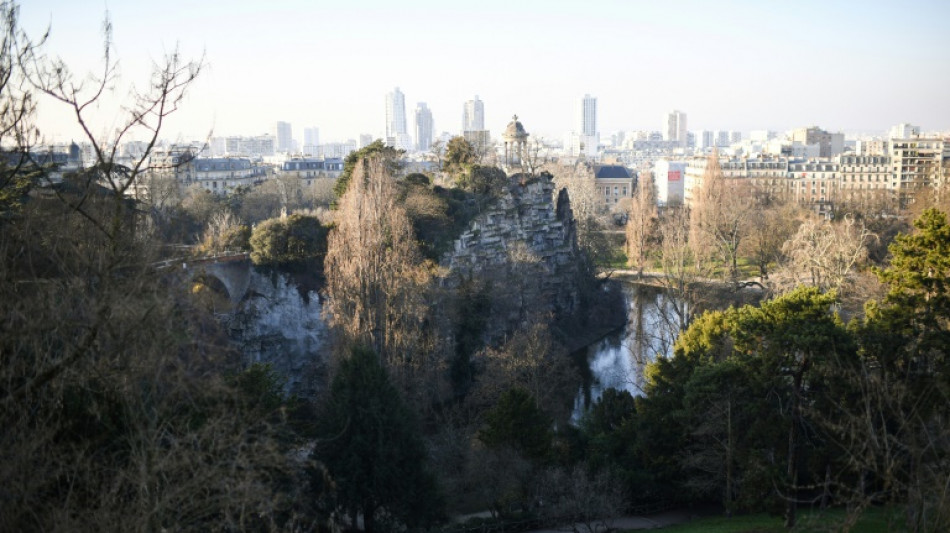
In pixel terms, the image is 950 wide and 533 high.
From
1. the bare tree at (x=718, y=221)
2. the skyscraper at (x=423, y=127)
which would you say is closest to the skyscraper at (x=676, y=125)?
the skyscraper at (x=423, y=127)

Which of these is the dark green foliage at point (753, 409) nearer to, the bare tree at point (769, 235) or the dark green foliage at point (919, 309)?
the dark green foliage at point (919, 309)

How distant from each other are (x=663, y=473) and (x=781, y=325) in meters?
3.91

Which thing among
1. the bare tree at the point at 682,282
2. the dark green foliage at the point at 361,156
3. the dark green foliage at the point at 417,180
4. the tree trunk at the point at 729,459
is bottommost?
the tree trunk at the point at 729,459

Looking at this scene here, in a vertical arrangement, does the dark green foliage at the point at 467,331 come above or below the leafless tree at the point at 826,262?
below

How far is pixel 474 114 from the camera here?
129m

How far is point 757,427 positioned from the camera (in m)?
13.4

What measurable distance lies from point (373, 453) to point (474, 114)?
119481 millimetres

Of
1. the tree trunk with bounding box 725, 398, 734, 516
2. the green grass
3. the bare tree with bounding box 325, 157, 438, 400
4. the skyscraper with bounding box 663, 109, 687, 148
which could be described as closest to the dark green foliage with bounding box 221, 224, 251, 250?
the bare tree with bounding box 325, 157, 438, 400

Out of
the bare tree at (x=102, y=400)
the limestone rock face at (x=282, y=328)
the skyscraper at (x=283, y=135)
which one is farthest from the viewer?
the skyscraper at (x=283, y=135)

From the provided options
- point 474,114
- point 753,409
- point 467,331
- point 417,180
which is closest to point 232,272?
point 467,331

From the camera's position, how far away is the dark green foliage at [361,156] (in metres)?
26.9

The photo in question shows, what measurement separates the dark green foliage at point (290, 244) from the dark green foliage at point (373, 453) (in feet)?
36.0

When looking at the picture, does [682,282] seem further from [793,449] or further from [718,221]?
[793,449]

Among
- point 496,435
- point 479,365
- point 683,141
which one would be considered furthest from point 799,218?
point 683,141
